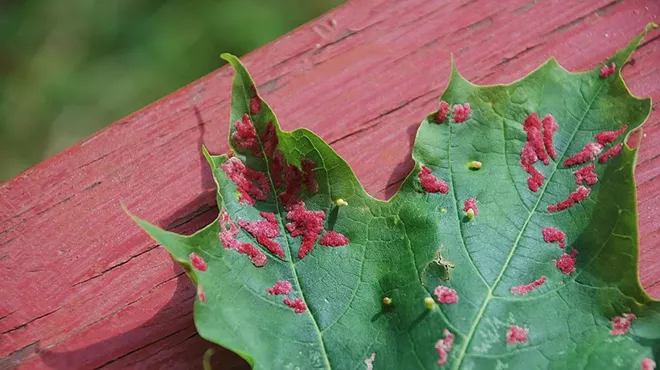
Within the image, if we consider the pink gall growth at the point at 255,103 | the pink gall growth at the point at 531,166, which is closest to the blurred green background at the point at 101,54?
the pink gall growth at the point at 255,103

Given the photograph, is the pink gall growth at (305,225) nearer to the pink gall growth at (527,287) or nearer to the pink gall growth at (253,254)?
the pink gall growth at (253,254)

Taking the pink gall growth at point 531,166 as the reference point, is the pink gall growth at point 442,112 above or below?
above

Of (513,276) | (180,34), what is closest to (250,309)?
(513,276)

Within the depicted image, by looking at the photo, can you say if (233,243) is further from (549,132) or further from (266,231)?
(549,132)

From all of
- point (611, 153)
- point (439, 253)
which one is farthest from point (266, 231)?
point (611, 153)

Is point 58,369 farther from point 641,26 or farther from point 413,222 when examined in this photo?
point 641,26

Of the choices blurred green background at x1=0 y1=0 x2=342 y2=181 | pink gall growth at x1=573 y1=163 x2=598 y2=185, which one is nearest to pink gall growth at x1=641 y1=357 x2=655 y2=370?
pink gall growth at x1=573 y1=163 x2=598 y2=185

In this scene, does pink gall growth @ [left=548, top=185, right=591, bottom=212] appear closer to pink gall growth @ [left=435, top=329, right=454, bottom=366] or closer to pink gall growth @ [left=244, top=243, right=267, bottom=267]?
pink gall growth @ [left=435, top=329, right=454, bottom=366]
